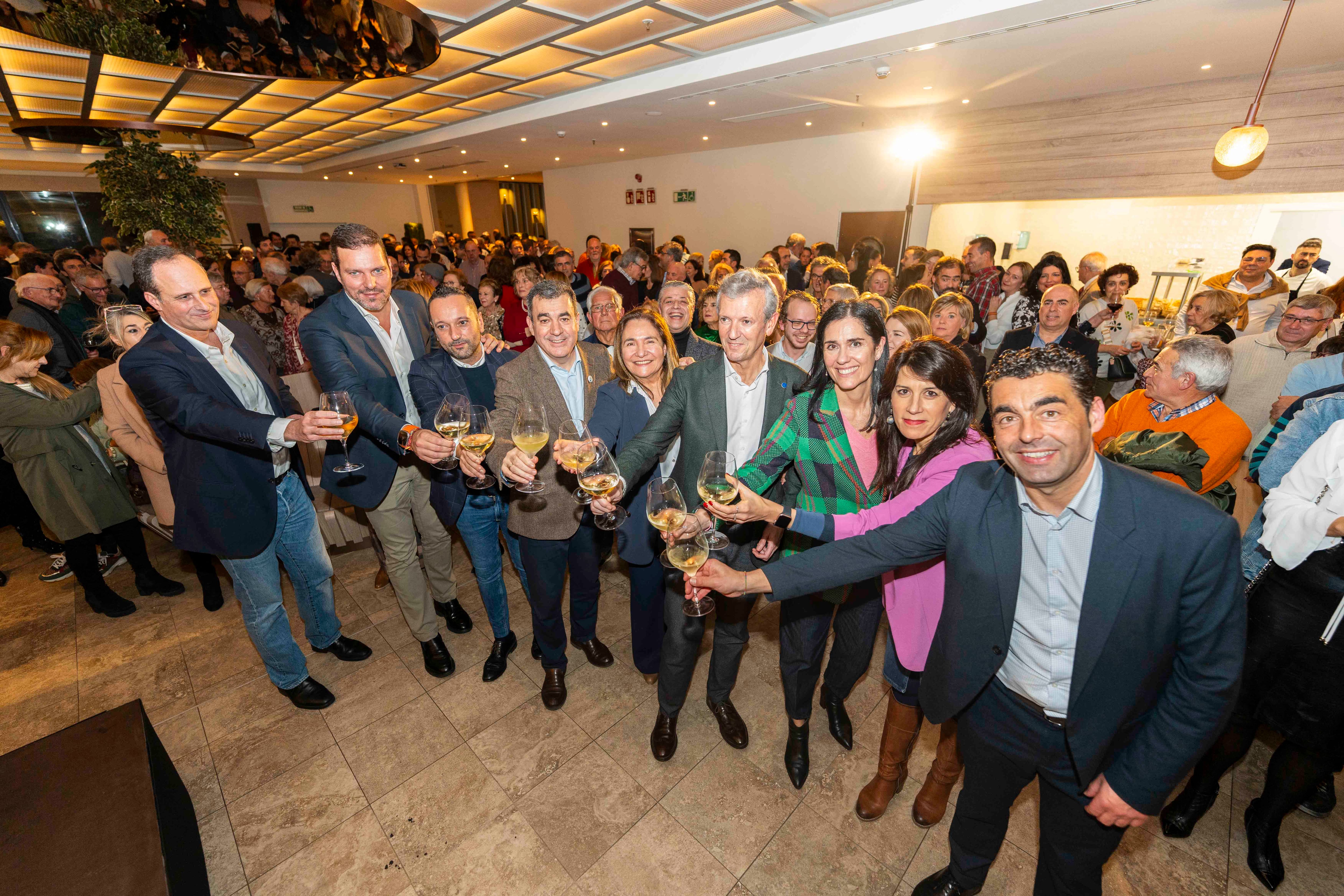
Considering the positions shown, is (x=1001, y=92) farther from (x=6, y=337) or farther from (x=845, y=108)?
(x=6, y=337)

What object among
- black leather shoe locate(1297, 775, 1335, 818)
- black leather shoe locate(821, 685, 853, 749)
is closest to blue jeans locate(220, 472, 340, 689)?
black leather shoe locate(821, 685, 853, 749)

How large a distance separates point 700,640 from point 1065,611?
55.4 inches

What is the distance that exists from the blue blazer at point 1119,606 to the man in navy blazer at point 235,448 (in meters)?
2.19

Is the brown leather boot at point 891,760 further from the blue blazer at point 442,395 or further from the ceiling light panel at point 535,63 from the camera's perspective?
the ceiling light panel at point 535,63

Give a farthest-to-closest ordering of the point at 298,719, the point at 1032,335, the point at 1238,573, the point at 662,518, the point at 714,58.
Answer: the point at 714,58
the point at 1032,335
the point at 298,719
the point at 662,518
the point at 1238,573

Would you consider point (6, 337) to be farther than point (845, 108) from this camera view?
No

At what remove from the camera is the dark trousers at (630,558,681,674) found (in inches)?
104

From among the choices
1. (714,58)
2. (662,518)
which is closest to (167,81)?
(714,58)

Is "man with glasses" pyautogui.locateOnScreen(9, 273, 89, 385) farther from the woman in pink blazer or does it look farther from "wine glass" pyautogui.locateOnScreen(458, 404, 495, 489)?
"wine glass" pyautogui.locateOnScreen(458, 404, 495, 489)

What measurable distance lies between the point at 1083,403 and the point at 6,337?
5.04 meters

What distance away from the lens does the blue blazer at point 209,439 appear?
213 cm

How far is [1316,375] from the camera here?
8.82 feet

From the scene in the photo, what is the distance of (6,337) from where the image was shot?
9.61 ft

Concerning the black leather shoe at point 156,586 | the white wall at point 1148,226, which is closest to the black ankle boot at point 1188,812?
the black leather shoe at point 156,586
